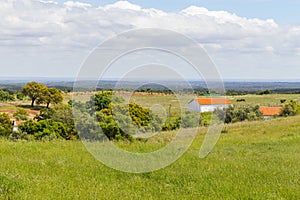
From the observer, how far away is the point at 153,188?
8.00 m

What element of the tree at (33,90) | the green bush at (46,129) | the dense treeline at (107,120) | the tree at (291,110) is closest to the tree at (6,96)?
the tree at (33,90)

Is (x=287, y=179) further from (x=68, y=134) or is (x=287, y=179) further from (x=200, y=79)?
(x=68, y=134)

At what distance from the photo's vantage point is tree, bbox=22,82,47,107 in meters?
73.3

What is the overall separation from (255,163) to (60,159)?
5884mm

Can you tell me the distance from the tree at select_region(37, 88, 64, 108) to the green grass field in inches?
2222

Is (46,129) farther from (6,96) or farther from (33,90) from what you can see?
(6,96)

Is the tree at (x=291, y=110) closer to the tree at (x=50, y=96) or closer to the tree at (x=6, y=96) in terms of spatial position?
the tree at (x=50, y=96)

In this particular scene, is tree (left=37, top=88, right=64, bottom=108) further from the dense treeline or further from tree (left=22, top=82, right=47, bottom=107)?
the dense treeline

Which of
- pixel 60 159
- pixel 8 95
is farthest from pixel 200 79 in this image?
pixel 8 95

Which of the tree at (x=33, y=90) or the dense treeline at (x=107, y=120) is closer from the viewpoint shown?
the dense treeline at (x=107, y=120)

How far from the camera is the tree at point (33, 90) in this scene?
73.3 meters

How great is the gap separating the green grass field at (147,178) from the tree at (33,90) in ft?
208

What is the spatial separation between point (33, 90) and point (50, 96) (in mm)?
7704

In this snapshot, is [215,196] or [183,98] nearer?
[215,196]
